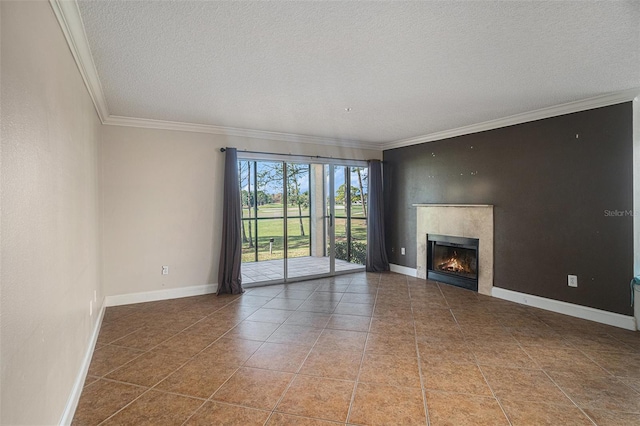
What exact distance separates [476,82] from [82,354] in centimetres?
416

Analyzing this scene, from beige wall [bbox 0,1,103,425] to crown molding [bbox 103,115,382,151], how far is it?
82.3 inches

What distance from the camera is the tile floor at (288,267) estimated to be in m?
5.38

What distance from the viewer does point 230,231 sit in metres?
4.87

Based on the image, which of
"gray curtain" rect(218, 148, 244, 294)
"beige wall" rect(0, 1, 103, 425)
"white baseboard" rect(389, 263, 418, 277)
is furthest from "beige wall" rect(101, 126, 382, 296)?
"white baseboard" rect(389, 263, 418, 277)

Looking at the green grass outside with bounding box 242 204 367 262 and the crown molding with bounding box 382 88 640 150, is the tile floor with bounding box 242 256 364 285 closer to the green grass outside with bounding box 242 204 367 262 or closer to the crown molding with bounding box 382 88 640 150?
the green grass outside with bounding box 242 204 367 262

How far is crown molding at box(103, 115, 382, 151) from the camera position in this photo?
435cm

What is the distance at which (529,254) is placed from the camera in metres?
4.31

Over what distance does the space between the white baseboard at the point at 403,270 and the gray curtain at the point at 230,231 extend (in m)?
3.06

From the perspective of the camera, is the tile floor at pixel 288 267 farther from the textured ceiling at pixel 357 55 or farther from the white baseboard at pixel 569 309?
the white baseboard at pixel 569 309

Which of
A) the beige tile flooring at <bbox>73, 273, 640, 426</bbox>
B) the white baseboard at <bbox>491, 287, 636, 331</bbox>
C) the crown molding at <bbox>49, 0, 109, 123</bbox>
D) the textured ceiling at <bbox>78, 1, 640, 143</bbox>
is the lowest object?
the beige tile flooring at <bbox>73, 273, 640, 426</bbox>

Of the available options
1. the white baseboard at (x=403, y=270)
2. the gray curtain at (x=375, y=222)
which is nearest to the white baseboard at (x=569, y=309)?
the white baseboard at (x=403, y=270)

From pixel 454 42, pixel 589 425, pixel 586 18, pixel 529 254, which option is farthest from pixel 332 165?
pixel 589 425

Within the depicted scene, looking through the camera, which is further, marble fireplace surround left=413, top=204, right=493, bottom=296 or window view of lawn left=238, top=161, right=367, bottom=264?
window view of lawn left=238, top=161, right=367, bottom=264

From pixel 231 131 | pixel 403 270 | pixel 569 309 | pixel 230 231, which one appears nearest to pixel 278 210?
pixel 230 231
